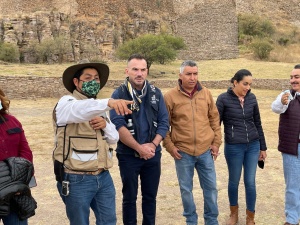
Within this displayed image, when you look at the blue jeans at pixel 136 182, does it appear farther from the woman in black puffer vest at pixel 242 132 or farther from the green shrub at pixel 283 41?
the green shrub at pixel 283 41

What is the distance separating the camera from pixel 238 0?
193 feet

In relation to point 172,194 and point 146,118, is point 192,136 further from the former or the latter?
point 172,194

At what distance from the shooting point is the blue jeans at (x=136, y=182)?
4.51 metres

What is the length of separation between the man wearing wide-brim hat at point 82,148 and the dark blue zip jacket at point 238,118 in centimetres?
201

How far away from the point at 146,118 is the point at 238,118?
4.83 feet

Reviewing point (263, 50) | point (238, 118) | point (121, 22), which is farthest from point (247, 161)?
point (121, 22)

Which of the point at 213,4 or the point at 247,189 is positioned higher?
the point at 213,4

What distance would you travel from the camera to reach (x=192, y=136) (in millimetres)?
4824

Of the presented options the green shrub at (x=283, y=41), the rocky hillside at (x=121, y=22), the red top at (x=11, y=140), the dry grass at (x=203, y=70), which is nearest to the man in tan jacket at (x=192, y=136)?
the red top at (x=11, y=140)

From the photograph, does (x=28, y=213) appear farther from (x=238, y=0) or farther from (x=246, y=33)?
(x=238, y=0)

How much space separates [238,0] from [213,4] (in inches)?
210

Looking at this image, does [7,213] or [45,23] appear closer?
[7,213]

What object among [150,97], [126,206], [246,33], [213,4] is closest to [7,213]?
[126,206]

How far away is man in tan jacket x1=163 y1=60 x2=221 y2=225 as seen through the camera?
15.9ft
